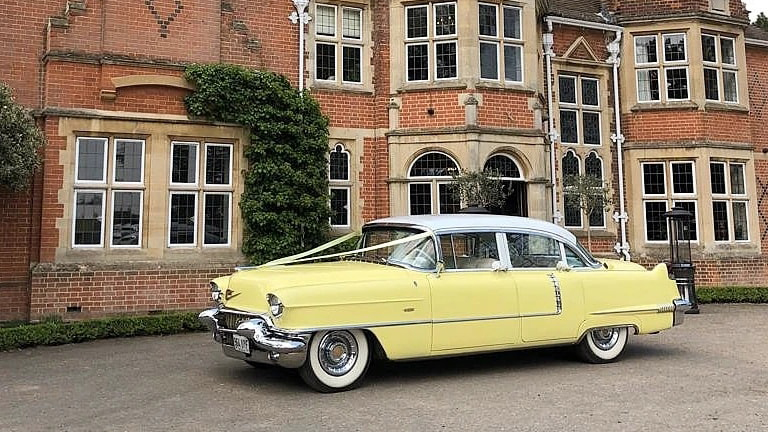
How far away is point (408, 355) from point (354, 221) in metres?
7.15

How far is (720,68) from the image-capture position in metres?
15.7

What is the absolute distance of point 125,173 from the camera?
11.1 m

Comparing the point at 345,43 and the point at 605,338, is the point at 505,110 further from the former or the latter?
the point at 605,338

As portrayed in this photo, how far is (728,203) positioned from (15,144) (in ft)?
52.6

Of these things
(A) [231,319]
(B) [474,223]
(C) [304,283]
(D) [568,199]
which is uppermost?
(D) [568,199]

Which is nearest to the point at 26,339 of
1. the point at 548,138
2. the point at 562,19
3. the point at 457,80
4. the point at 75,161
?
the point at 75,161

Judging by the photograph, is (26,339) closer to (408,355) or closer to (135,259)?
(135,259)

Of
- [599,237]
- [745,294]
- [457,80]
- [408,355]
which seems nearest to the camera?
[408,355]

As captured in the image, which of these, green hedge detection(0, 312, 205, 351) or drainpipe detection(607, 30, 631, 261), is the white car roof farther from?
drainpipe detection(607, 30, 631, 261)

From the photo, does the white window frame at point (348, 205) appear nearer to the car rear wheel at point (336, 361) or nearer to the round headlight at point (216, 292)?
the round headlight at point (216, 292)

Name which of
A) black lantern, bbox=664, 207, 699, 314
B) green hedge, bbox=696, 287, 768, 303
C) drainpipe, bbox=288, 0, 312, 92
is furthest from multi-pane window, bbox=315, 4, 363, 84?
green hedge, bbox=696, 287, 768, 303

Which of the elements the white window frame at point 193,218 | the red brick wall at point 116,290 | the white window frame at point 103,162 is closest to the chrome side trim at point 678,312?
the red brick wall at point 116,290

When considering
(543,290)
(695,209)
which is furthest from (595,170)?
(543,290)

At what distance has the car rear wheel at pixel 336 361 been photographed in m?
5.68
